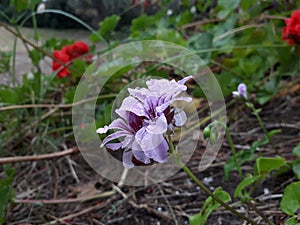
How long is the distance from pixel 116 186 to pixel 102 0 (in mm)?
3731

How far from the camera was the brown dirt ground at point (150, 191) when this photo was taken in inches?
40.2

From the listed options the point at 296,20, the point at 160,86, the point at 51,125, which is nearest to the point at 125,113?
the point at 160,86

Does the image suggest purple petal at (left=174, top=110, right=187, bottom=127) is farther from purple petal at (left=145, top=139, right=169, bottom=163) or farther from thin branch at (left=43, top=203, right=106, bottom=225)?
thin branch at (left=43, top=203, right=106, bottom=225)

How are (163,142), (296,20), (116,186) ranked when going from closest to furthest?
(163,142) < (116,186) < (296,20)

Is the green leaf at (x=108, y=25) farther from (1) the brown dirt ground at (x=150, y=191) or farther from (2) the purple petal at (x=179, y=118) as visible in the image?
(2) the purple petal at (x=179, y=118)

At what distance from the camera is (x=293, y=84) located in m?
1.60

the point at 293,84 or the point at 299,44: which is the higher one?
the point at 299,44

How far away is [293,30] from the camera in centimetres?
134

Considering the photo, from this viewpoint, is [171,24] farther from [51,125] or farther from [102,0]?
[102,0]

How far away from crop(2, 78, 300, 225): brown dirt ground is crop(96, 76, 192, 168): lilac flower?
1.31ft

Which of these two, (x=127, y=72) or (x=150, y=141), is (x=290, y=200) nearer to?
(x=150, y=141)

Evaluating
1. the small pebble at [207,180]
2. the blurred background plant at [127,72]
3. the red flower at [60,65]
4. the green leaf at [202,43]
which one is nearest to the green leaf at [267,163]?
the small pebble at [207,180]

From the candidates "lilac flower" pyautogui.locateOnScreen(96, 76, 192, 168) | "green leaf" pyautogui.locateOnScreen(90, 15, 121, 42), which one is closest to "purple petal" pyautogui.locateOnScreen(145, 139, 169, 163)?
"lilac flower" pyautogui.locateOnScreen(96, 76, 192, 168)

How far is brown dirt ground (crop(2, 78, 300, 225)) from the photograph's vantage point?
1.02m
